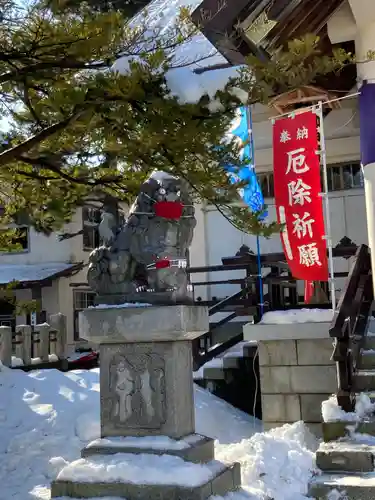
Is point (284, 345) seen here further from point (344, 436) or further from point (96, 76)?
point (96, 76)

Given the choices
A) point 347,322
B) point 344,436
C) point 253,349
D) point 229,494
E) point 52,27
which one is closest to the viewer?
point 52,27

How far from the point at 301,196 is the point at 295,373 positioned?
2.65 metres

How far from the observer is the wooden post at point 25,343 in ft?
51.0

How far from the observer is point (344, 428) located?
21.4 feet

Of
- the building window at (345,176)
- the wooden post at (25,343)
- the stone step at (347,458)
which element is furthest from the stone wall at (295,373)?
the wooden post at (25,343)

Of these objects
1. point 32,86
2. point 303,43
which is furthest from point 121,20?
point 303,43

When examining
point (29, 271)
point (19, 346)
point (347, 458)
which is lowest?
point (347, 458)

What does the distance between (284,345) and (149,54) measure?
17.2ft

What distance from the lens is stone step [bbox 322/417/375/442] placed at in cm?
645

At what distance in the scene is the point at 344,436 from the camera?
6.51m

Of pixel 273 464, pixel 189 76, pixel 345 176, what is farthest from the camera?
pixel 345 176

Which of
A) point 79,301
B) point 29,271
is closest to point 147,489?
point 29,271

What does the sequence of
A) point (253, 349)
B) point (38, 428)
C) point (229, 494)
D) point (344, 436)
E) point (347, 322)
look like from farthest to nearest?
point (253, 349) → point (38, 428) → point (347, 322) → point (344, 436) → point (229, 494)

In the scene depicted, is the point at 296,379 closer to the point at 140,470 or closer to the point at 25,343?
the point at 140,470
